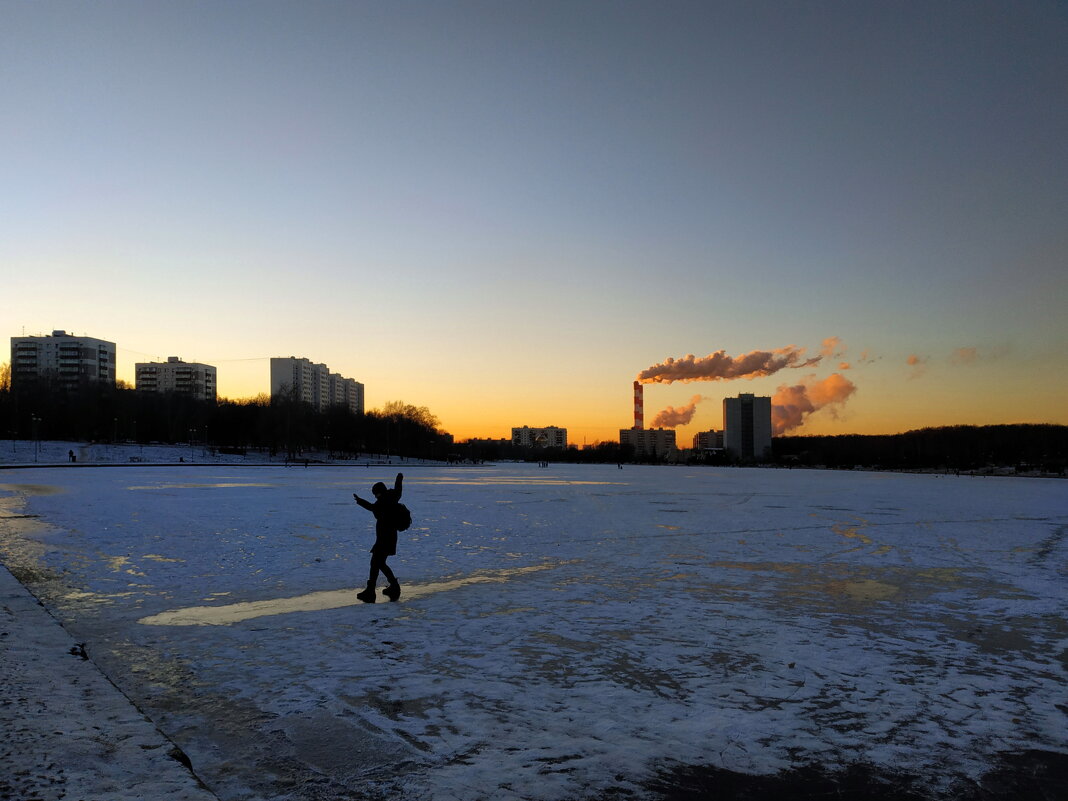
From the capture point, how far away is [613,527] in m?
18.3

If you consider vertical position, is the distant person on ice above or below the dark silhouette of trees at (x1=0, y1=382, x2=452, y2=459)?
below

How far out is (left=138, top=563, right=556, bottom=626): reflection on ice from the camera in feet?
25.5

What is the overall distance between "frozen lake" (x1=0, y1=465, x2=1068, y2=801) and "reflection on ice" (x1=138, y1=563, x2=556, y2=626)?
2.2 inches

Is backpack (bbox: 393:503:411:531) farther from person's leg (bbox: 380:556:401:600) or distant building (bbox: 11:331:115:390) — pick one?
distant building (bbox: 11:331:115:390)

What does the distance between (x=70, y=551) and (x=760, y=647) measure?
11.9m

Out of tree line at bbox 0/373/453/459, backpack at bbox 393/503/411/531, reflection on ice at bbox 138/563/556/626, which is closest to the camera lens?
reflection on ice at bbox 138/563/556/626

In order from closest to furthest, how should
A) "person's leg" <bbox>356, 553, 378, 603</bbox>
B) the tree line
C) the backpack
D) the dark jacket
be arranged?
"person's leg" <bbox>356, 553, 378, 603</bbox> → the dark jacket → the backpack → the tree line

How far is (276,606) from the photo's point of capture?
8.54m

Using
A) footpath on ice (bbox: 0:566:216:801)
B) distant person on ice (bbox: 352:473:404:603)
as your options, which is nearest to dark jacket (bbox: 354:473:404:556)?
distant person on ice (bbox: 352:473:404:603)

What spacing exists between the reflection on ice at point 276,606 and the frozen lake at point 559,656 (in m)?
0.06

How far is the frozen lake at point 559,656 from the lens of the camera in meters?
4.30

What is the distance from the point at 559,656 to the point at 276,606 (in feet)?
12.6

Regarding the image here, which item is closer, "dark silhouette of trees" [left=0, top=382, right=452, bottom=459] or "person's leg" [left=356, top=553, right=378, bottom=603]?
"person's leg" [left=356, top=553, right=378, bottom=603]

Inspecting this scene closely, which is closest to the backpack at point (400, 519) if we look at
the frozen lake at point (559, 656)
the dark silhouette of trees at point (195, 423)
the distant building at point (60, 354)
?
the frozen lake at point (559, 656)
